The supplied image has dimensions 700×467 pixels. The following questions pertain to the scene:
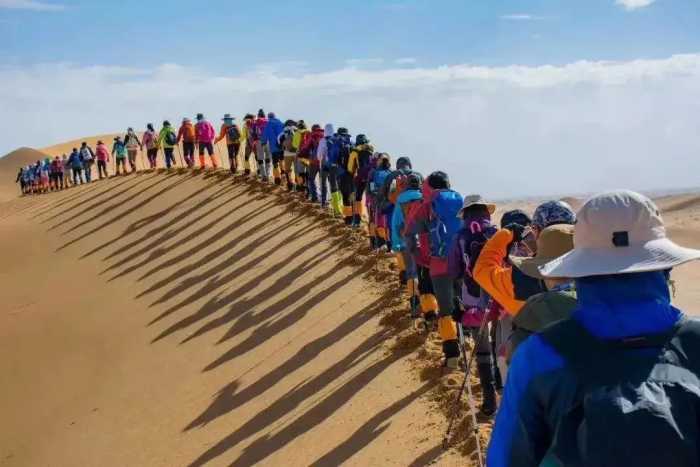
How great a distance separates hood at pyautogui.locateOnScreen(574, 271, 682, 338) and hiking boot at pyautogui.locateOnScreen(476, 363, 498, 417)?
4.73 metres

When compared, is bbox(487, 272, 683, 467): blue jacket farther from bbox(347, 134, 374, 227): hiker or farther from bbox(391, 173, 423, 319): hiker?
bbox(347, 134, 374, 227): hiker

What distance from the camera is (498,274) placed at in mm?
4570

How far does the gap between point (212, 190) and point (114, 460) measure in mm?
12239

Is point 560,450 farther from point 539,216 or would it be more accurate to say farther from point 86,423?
point 86,423

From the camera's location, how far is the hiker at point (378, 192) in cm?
1134

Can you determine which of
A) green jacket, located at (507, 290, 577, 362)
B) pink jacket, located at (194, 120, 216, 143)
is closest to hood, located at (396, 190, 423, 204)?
green jacket, located at (507, 290, 577, 362)

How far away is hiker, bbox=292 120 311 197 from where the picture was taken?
53.1 feet

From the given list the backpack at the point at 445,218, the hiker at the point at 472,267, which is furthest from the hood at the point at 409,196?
the hiker at the point at 472,267

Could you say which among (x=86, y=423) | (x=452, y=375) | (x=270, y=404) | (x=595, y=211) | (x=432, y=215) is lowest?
(x=86, y=423)

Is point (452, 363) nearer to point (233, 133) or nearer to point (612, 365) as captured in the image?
point (612, 365)

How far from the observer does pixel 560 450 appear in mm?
2152

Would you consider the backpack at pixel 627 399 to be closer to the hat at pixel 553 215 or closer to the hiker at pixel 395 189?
the hat at pixel 553 215

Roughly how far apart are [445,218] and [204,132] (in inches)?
577

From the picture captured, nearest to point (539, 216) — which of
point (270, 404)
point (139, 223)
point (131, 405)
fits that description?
point (270, 404)
